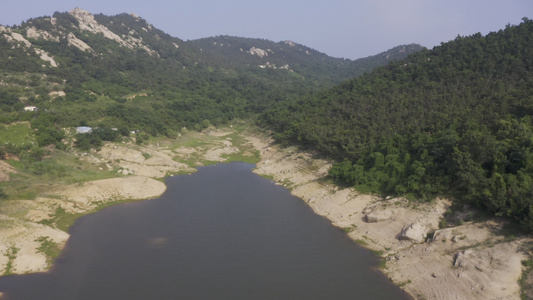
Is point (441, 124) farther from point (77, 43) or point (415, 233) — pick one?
point (77, 43)

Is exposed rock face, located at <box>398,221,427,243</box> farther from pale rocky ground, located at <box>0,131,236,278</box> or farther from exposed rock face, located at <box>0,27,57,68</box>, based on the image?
exposed rock face, located at <box>0,27,57,68</box>

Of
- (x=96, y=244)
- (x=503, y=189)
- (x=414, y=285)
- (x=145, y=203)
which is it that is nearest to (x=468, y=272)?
(x=414, y=285)

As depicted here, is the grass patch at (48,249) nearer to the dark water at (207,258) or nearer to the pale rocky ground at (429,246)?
the dark water at (207,258)

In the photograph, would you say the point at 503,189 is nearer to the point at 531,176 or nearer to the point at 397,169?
the point at 531,176

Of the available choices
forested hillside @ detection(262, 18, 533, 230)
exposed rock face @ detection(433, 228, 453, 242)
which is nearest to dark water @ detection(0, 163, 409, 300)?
exposed rock face @ detection(433, 228, 453, 242)

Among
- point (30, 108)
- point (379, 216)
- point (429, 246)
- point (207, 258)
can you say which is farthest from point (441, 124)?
point (30, 108)

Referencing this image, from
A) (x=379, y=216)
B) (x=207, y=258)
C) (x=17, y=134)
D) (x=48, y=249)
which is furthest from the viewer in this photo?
(x=17, y=134)
